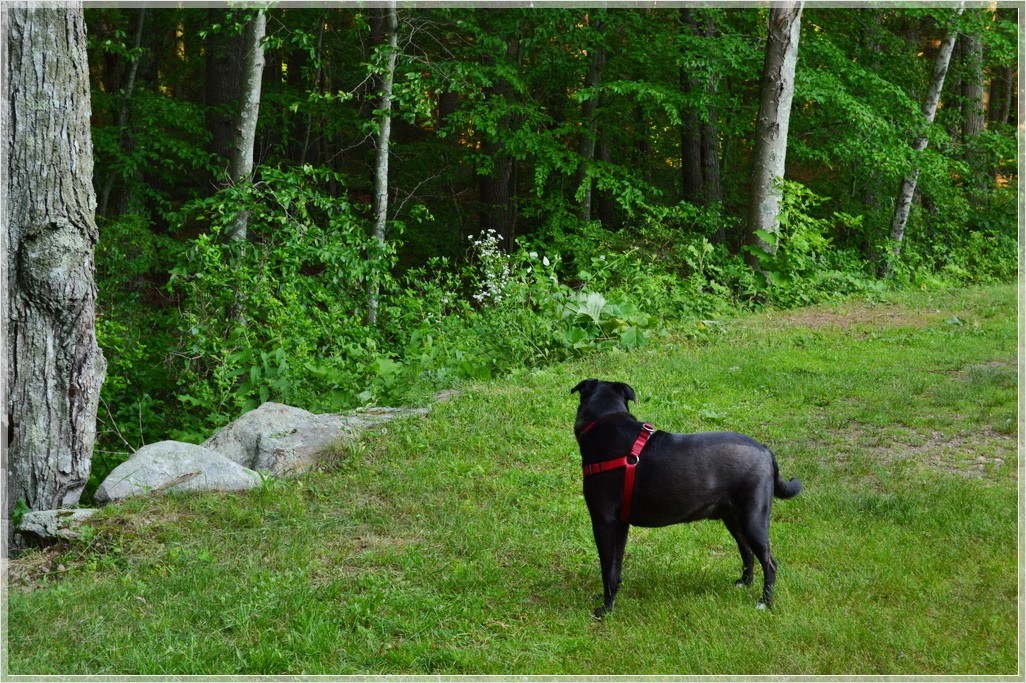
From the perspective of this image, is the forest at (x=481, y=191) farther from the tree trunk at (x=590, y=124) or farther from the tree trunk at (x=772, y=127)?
the tree trunk at (x=772, y=127)

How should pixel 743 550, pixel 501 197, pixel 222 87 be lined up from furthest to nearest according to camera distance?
pixel 501 197, pixel 222 87, pixel 743 550

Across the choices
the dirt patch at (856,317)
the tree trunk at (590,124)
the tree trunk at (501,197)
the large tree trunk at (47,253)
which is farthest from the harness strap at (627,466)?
the tree trunk at (501,197)

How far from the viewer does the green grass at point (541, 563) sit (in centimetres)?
444

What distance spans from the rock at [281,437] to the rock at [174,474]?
238 mm

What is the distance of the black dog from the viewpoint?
4.64 metres

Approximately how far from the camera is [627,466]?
185 inches

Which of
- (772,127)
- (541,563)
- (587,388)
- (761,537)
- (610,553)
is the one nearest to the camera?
(761,537)

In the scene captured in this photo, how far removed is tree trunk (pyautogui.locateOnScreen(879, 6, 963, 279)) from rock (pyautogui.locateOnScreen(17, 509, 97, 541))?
42.8 ft

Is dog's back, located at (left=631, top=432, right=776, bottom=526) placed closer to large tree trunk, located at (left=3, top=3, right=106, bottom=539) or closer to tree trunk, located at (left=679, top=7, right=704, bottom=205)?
large tree trunk, located at (left=3, top=3, right=106, bottom=539)

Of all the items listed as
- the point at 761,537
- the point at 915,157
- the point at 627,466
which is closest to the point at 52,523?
the point at 627,466

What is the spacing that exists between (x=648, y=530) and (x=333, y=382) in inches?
172

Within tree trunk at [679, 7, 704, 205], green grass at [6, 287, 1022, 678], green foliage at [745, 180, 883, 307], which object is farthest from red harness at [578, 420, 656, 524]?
tree trunk at [679, 7, 704, 205]

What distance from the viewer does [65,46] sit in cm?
668

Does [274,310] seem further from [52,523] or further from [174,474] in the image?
[52,523]
